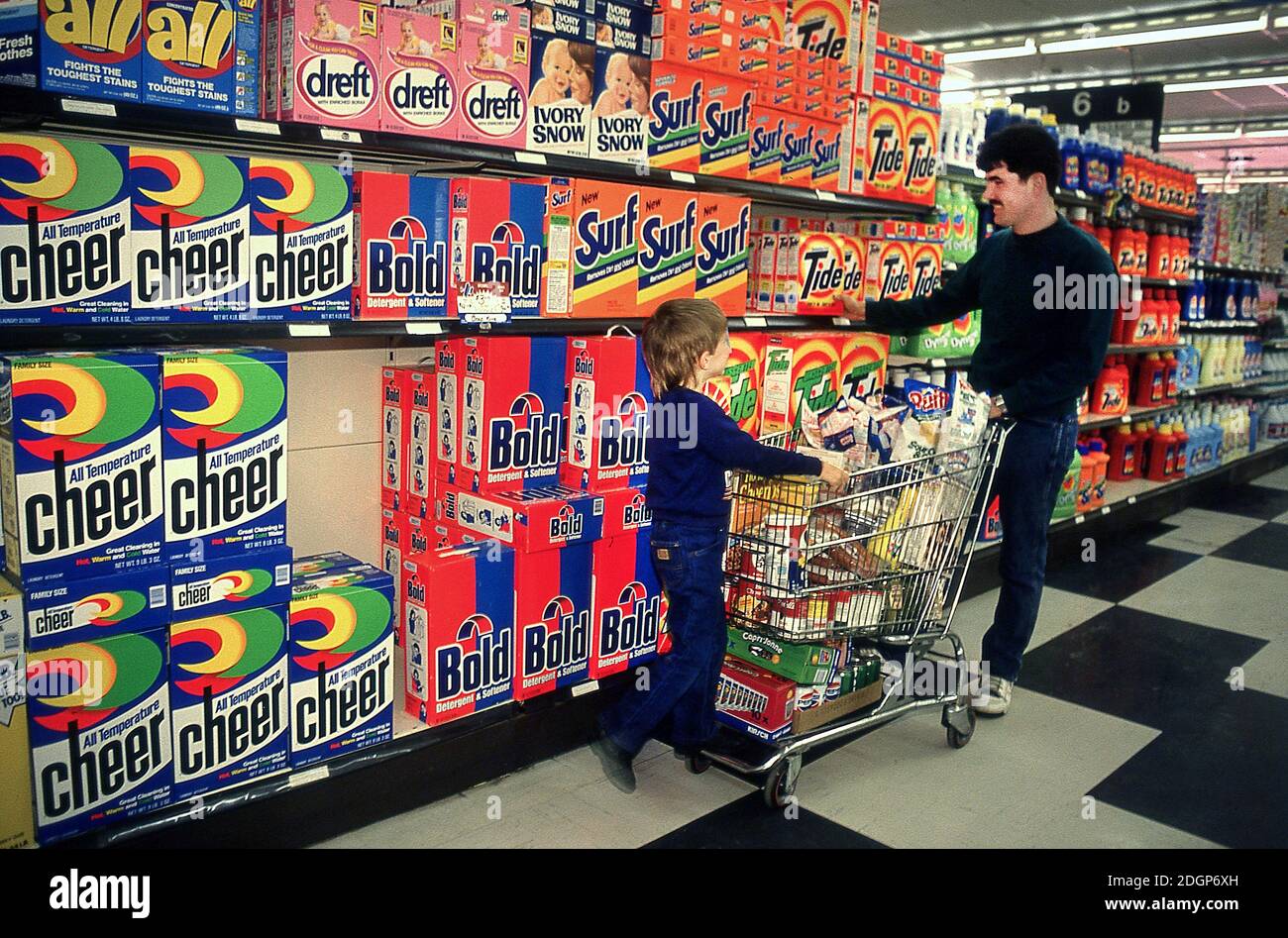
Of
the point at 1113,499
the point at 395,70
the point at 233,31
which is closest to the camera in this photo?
the point at 233,31

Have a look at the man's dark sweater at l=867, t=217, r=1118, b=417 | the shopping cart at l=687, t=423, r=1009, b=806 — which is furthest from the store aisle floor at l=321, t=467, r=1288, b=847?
the man's dark sweater at l=867, t=217, r=1118, b=417

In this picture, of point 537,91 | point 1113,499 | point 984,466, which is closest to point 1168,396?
point 1113,499

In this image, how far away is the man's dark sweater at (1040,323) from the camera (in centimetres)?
316

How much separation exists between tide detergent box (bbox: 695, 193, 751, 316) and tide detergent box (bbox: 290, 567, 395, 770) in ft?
4.66

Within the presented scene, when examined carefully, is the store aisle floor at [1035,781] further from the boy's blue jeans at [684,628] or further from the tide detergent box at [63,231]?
the tide detergent box at [63,231]

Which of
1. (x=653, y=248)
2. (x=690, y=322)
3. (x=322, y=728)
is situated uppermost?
(x=653, y=248)

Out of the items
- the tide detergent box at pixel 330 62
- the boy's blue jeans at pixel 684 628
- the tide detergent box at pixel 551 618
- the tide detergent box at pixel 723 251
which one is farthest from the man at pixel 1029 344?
the tide detergent box at pixel 330 62

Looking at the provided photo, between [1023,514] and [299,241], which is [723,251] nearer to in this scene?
[1023,514]

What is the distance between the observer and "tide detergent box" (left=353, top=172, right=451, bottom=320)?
2.45 metres

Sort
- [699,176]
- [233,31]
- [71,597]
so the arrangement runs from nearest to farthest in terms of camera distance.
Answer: [71,597] → [233,31] → [699,176]

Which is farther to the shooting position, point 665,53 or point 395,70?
point 665,53

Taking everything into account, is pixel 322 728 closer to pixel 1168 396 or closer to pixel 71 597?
pixel 71 597
